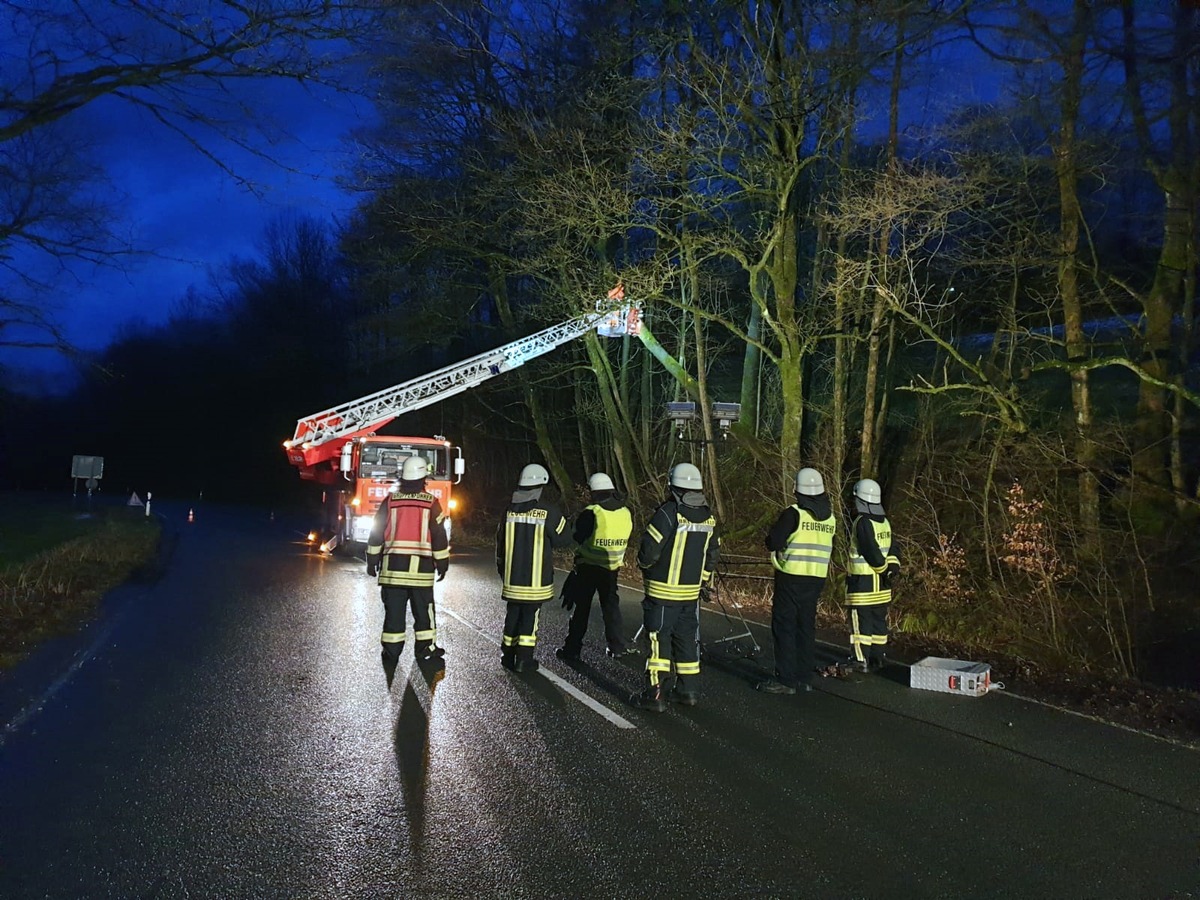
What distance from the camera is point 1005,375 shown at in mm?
12852

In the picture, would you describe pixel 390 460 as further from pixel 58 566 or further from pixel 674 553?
pixel 674 553

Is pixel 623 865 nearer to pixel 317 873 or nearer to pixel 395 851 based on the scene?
pixel 395 851

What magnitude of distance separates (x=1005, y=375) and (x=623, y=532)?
6456mm

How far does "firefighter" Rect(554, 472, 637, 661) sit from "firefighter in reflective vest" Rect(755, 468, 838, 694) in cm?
152

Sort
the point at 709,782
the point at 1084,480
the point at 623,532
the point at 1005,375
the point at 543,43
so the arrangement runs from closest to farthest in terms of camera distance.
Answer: the point at 709,782, the point at 623,532, the point at 1084,480, the point at 1005,375, the point at 543,43

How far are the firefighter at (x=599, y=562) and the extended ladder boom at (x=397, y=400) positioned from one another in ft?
42.0

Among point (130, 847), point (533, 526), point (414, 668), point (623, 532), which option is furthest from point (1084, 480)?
point (130, 847)

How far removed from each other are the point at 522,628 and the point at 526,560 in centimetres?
61

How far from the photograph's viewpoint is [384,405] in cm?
2347

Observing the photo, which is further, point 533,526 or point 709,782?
point 533,526

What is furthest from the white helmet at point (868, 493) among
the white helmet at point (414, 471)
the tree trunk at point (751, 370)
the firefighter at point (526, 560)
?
the tree trunk at point (751, 370)

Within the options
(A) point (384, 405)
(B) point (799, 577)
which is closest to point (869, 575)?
(B) point (799, 577)

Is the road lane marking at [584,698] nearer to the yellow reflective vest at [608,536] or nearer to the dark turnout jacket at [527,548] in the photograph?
the dark turnout jacket at [527,548]

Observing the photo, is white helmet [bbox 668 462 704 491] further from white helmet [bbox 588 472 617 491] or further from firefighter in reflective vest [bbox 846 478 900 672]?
firefighter in reflective vest [bbox 846 478 900 672]
